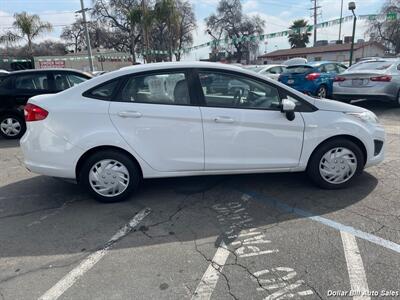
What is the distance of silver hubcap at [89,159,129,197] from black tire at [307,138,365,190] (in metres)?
2.25

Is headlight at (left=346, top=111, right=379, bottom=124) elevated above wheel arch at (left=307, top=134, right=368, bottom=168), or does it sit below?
above

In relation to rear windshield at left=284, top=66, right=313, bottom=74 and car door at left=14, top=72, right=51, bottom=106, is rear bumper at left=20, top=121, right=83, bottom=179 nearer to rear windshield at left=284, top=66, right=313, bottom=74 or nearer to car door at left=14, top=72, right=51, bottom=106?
car door at left=14, top=72, right=51, bottom=106

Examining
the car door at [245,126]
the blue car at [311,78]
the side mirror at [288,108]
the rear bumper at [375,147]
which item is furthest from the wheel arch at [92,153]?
the blue car at [311,78]

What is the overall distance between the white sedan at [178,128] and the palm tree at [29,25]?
31330 millimetres

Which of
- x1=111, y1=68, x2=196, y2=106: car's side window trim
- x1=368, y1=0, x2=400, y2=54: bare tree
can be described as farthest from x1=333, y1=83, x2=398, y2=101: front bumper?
x1=368, y1=0, x2=400, y2=54: bare tree

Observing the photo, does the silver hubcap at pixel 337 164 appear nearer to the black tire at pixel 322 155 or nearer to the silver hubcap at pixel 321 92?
the black tire at pixel 322 155

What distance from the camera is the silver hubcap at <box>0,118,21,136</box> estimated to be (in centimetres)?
736

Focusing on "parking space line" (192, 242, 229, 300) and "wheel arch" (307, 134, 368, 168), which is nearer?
"parking space line" (192, 242, 229, 300)

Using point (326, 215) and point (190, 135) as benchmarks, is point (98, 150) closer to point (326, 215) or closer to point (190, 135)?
point (190, 135)

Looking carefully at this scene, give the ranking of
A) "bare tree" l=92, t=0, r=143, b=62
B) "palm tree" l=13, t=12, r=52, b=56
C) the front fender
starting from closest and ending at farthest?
the front fender → "palm tree" l=13, t=12, r=52, b=56 → "bare tree" l=92, t=0, r=143, b=62

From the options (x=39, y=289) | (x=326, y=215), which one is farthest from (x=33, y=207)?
(x=326, y=215)

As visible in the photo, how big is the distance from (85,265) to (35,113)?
1879 millimetres

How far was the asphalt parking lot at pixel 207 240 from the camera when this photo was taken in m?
2.43

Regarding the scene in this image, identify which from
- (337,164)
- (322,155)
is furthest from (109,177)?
(337,164)
